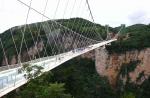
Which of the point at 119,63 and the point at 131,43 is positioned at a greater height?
the point at 131,43

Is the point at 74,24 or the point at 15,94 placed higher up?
the point at 74,24

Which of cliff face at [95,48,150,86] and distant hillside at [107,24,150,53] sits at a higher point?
distant hillside at [107,24,150,53]

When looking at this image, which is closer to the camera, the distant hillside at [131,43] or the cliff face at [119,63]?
the cliff face at [119,63]

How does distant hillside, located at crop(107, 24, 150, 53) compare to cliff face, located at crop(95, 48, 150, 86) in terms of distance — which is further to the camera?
distant hillside, located at crop(107, 24, 150, 53)

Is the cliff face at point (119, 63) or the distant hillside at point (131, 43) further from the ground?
the distant hillside at point (131, 43)

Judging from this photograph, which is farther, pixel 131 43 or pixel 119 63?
pixel 119 63

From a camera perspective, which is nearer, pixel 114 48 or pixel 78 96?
pixel 78 96

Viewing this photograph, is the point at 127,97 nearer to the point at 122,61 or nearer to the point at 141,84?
the point at 141,84

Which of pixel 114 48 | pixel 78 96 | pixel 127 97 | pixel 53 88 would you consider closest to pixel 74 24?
pixel 114 48
